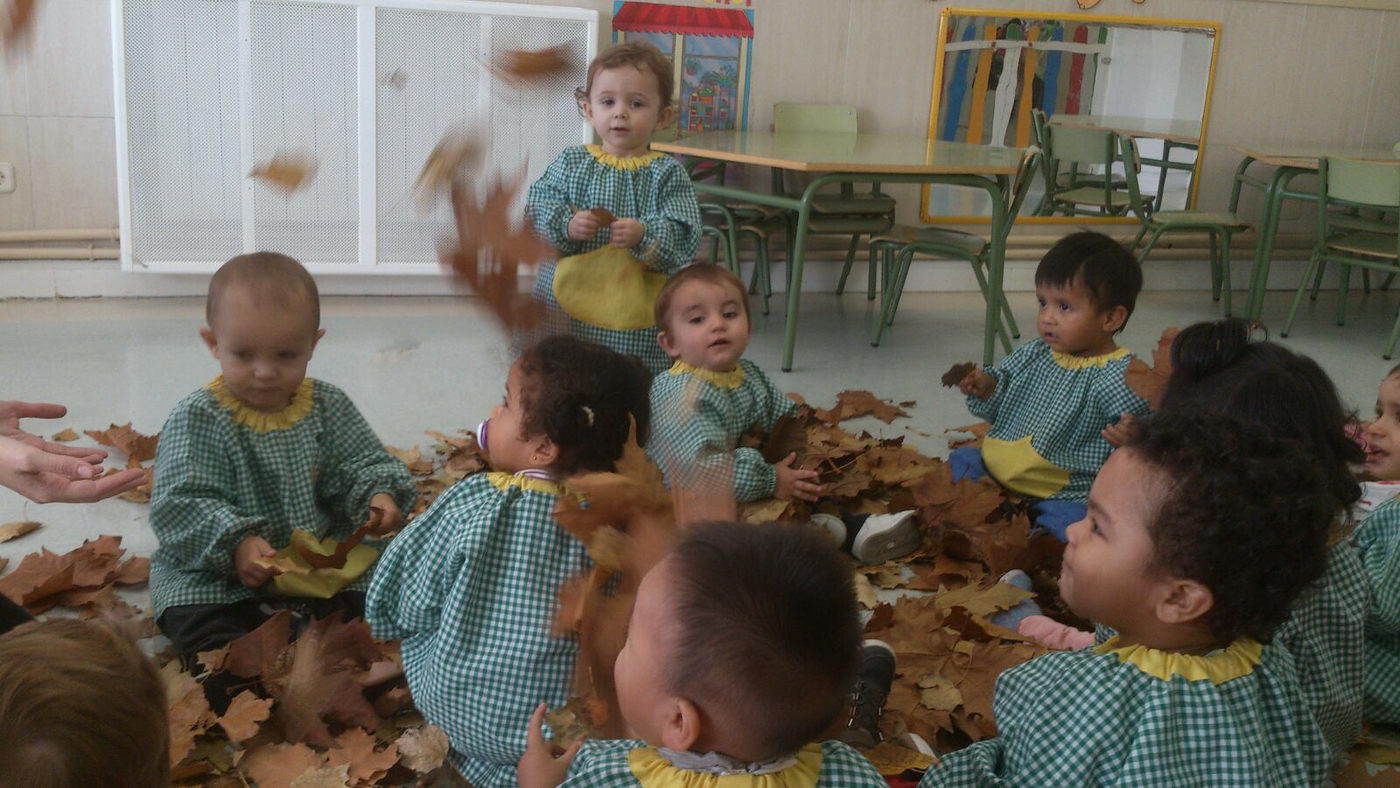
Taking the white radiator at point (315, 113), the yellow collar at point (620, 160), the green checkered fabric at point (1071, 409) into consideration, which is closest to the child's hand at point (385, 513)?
the yellow collar at point (620, 160)

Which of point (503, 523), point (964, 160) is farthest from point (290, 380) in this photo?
point (964, 160)

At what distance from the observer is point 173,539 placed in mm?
1966

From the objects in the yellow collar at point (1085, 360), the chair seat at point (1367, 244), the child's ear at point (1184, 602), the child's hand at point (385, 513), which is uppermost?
the chair seat at point (1367, 244)

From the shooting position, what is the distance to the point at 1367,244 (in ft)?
17.2

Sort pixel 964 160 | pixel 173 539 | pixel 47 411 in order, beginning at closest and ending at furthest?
pixel 47 411, pixel 173 539, pixel 964 160

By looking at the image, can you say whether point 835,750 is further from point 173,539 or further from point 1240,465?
point 173,539

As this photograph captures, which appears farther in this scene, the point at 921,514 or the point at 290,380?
the point at 921,514

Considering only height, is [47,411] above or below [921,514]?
above

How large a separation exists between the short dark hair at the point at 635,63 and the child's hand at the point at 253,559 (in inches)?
64.8

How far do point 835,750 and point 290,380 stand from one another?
4.24 feet

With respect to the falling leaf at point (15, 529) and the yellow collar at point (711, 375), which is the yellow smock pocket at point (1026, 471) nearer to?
the yellow collar at point (711, 375)

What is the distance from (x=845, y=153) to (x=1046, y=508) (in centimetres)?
196

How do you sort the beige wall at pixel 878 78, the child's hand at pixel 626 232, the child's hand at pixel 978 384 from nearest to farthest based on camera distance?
the child's hand at pixel 978 384 < the child's hand at pixel 626 232 < the beige wall at pixel 878 78

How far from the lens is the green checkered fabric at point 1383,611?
5.98 ft
